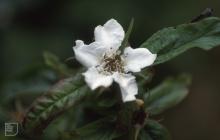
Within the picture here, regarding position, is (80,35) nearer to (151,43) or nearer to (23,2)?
(23,2)

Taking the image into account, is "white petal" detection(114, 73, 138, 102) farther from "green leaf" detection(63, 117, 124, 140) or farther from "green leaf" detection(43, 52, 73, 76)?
"green leaf" detection(43, 52, 73, 76)

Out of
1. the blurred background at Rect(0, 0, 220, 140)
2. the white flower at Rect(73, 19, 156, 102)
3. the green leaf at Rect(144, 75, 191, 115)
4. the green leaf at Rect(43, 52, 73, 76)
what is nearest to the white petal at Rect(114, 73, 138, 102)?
the white flower at Rect(73, 19, 156, 102)

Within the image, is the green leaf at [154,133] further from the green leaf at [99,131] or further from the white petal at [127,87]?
the white petal at [127,87]

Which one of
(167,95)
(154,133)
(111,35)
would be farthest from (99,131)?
(167,95)

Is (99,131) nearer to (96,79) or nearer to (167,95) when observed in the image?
(96,79)

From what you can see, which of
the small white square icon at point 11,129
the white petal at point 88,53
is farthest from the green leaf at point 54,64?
the white petal at point 88,53
